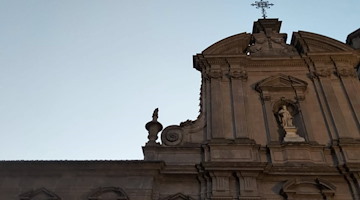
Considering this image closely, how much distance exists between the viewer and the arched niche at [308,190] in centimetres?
1091

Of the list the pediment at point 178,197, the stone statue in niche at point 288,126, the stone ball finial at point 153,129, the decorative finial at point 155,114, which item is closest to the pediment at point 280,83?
the stone statue in niche at point 288,126

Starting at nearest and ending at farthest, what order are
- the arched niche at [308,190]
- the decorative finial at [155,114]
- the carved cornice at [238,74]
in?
the arched niche at [308,190] < the decorative finial at [155,114] < the carved cornice at [238,74]

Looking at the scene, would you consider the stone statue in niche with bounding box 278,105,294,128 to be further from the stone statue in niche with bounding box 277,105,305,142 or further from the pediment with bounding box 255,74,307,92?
the pediment with bounding box 255,74,307,92

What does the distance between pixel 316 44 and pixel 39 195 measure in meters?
11.4

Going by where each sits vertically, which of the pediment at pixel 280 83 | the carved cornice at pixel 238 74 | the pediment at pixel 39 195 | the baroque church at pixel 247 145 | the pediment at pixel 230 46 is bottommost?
the pediment at pixel 39 195

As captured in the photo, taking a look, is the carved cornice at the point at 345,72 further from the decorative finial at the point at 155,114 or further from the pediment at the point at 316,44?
the decorative finial at the point at 155,114

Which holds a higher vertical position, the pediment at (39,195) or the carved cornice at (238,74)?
the carved cornice at (238,74)

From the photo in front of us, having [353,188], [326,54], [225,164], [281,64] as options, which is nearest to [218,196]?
[225,164]

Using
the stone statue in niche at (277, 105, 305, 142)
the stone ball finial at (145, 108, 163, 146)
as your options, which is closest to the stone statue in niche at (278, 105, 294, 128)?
the stone statue in niche at (277, 105, 305, 142)

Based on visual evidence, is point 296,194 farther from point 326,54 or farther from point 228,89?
point 326,54

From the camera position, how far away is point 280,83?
14383 mm

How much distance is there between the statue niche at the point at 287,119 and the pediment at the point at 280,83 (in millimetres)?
643

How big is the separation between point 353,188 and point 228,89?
17.2 ft

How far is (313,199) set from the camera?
10.9m
